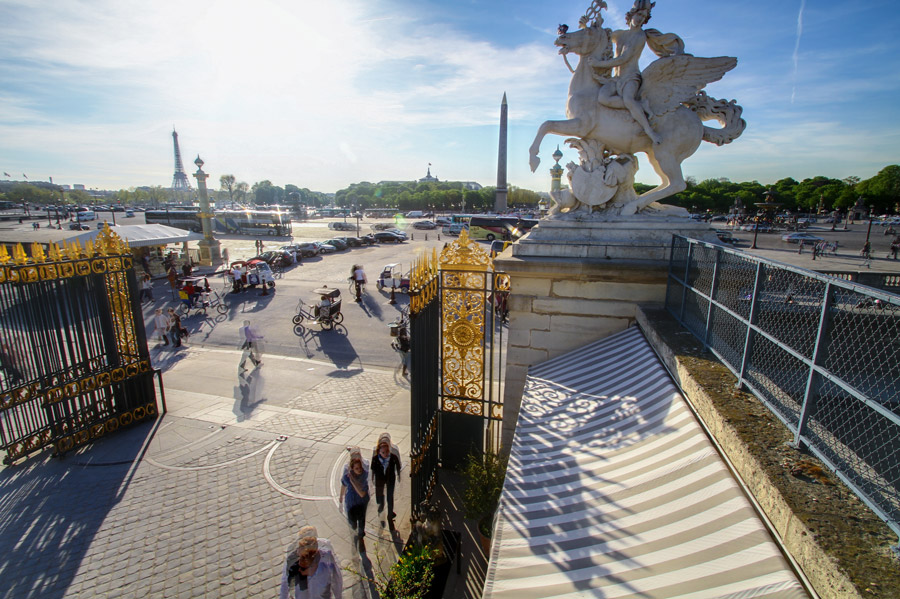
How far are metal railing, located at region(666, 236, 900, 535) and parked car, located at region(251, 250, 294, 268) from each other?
82.6ft

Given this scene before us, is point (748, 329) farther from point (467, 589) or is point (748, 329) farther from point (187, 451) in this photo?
point (187, 451)

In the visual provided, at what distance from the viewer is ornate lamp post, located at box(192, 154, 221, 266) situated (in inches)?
1136

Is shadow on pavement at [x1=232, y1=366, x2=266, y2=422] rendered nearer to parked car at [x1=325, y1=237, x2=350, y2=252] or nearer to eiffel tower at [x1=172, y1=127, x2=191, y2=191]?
parked car at [x1=325, y1=237, x2=350, y2=252]

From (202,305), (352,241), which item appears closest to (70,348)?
(202,305)

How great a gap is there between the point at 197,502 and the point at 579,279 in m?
6.06

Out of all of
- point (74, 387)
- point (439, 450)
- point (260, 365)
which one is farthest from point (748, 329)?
point (260, 365)

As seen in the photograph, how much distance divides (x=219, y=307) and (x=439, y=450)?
1369cm

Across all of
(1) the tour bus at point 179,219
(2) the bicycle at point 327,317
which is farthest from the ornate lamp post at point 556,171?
(1) the tour bus at point 179,219

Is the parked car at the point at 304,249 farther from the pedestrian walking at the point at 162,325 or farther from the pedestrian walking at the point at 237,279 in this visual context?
the pedestrian walking at the point at 162,325

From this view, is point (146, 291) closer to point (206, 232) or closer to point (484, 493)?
point (206, 232)

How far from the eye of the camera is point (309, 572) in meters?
3.81

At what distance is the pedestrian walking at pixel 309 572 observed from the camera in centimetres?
377

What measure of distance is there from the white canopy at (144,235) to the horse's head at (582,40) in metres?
20.2

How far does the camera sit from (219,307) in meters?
17.4
